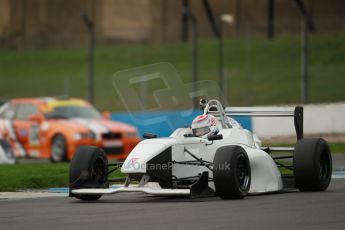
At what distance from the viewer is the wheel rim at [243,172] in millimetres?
14523

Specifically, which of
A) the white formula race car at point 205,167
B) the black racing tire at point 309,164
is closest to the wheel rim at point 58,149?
the white formula race car at point 205,167

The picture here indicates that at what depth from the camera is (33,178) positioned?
19.0 m

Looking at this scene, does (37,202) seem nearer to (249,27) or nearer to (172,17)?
(249,27)

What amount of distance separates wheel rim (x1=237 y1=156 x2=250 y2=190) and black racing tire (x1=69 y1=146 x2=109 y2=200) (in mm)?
1853

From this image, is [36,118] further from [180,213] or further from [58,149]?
[180,213]

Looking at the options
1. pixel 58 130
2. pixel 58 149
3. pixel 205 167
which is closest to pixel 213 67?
pixel 58 130

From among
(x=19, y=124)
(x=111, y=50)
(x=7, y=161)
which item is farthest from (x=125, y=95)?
(x=111, y=50)

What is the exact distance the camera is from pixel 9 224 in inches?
464

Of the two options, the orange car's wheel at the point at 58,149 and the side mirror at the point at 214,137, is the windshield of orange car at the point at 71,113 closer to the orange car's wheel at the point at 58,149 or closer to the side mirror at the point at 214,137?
the orange car's wheel at the point at 58,149

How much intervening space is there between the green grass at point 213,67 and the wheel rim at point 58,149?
3633mm

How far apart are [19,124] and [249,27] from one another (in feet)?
66.3

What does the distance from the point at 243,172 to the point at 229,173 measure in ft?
2.27

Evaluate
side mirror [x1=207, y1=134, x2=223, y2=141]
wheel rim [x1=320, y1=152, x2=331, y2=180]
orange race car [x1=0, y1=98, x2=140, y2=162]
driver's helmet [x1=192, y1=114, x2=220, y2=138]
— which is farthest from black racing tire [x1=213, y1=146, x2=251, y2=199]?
orange race car [x1=0, y1=98, x2=140, y2=162]

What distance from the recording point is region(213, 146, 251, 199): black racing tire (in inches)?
554
